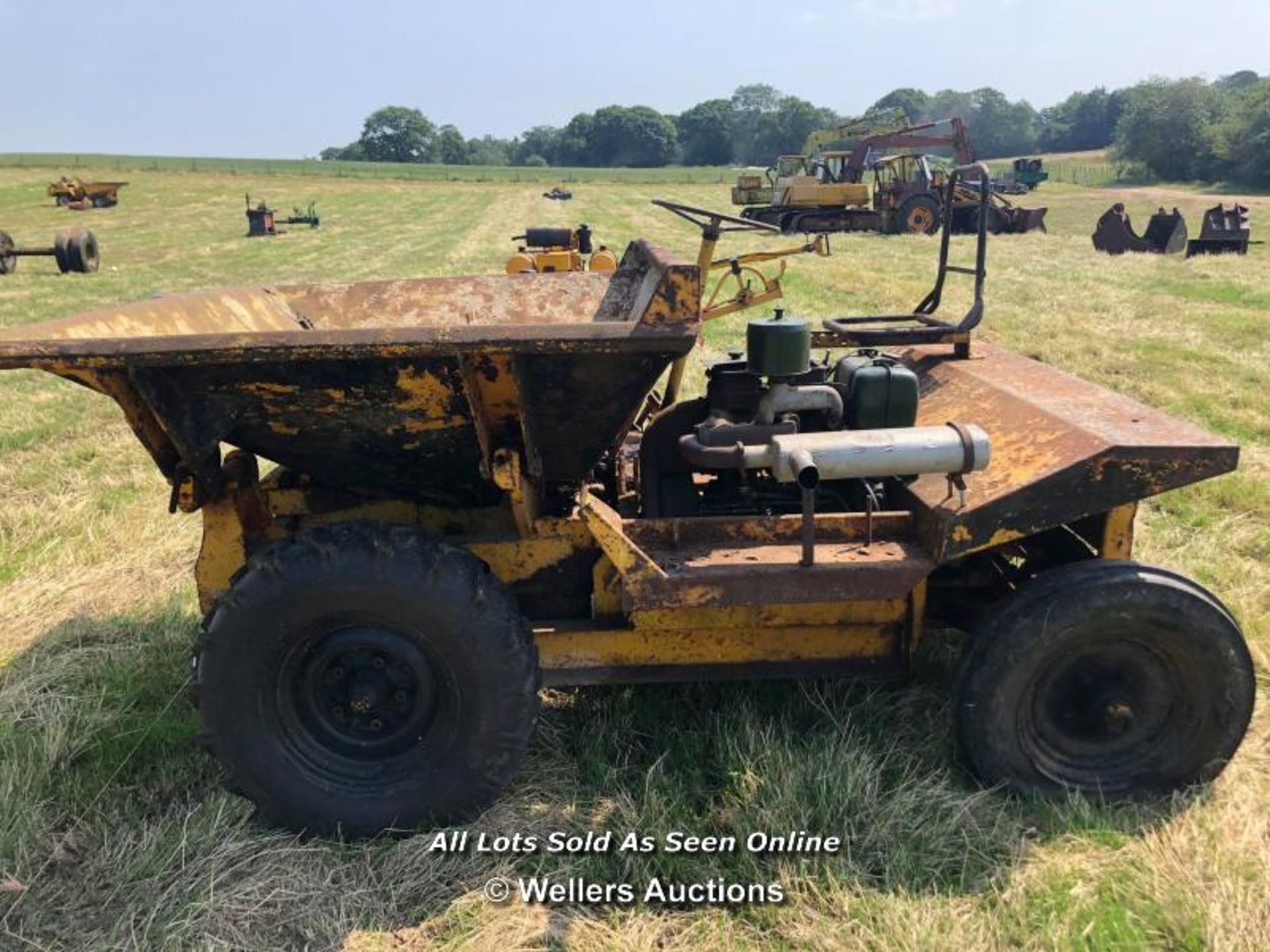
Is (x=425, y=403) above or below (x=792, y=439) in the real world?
above

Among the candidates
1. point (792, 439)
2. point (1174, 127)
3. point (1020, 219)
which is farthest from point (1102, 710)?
point (1174, 127)

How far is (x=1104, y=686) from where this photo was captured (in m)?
2.72

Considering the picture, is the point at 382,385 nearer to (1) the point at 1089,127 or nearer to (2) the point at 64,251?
(2) the point at 64,251

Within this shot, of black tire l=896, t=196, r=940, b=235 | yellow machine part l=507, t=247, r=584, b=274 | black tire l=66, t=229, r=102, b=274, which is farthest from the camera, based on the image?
black tire l=896, t=196, r=940, b=235

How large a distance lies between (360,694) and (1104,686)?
2.13m

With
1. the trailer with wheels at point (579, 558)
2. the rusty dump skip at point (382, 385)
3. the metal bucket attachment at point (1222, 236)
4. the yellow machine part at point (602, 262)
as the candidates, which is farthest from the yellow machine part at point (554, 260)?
the metal bucket attachment at point (1222, 236)

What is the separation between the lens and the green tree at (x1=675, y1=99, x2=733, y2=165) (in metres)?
110

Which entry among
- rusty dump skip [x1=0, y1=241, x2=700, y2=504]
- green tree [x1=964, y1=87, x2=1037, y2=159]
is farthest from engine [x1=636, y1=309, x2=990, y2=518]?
green tree [x1=964, y1=87, x2=1037, y2=159]

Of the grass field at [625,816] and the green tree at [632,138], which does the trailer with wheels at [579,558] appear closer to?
the grass field at [625,816]

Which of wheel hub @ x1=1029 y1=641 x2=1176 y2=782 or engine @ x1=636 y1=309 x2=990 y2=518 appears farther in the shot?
wheel hub @ x1=1029 y1=641 x2=1176 y2=782

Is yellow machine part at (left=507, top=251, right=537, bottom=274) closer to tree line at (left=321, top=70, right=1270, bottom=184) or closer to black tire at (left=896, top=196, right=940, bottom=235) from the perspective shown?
black tire at (left=896, top=196, right=940, bottom=235)

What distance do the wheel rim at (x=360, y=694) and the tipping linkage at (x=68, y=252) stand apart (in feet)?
51.3

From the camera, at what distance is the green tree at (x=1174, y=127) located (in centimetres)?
4900

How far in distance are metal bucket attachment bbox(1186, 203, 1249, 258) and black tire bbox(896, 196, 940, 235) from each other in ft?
21.9
